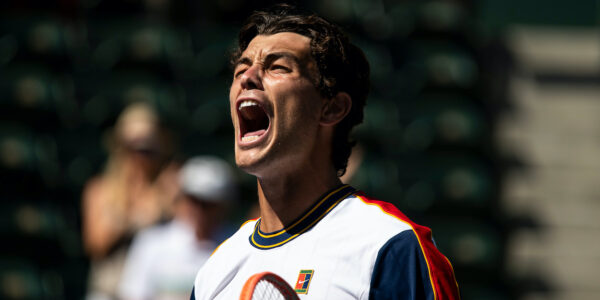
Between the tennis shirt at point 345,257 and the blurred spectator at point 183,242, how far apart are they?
2.36m

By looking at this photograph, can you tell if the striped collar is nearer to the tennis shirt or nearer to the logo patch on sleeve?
the tennis shirt

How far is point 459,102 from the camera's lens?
324 inches

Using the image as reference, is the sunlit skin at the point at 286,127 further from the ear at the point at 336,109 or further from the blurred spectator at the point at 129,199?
the blurred spectator at the point at 129,199

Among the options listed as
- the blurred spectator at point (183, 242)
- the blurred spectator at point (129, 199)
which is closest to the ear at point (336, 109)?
the blurred spectator at point (183, 242)

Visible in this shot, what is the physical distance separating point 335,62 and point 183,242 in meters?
2.70

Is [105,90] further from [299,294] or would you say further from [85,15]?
[299,294]

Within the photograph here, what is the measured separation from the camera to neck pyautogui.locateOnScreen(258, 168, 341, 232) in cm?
244

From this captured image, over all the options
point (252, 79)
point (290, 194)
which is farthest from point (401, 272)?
point (252, 79)

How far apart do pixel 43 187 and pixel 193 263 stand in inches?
110

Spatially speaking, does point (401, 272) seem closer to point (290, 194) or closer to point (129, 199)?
point (290, 194)

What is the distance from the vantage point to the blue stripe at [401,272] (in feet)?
6.80

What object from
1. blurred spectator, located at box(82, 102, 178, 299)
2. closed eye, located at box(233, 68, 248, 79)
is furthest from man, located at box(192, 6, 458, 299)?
blurred spectator, located at box(82, 102, 178, 299)

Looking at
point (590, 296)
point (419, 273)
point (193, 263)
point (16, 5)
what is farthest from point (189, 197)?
point (590, 296)

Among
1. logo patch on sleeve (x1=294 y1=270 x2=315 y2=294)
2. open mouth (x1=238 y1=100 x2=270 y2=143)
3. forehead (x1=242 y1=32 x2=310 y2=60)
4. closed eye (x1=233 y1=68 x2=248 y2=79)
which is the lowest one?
logo patch on sleeve (x1=294 y1=270 x2=315 y2=294)
